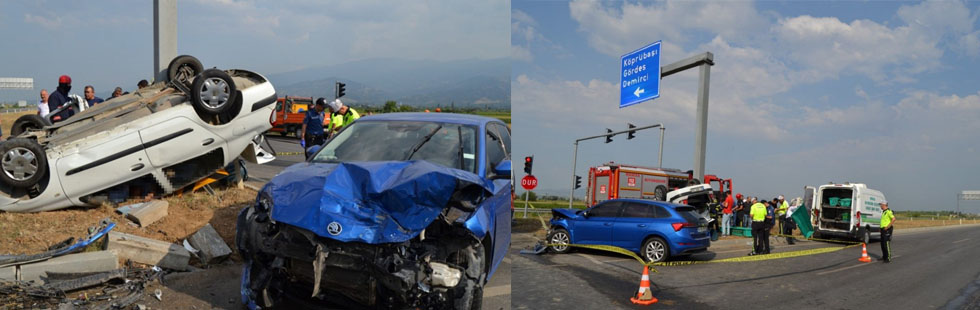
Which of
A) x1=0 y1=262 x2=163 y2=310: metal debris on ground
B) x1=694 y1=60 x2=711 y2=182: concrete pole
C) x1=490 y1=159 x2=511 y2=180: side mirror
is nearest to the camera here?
x1=0 y1=262 x2=163 y2=310: metal debris on ground

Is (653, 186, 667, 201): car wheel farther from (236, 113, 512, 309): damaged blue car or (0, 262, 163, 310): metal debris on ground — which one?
(0, 262, 163, 310): metal debris on ground

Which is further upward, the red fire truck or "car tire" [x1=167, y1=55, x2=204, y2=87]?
"car tire" [x1=167, y1=55, x2=204, y2=87]

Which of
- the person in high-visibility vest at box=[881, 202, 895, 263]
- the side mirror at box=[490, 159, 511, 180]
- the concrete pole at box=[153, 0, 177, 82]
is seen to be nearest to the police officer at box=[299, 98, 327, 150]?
the concrete pole at box=[153, 0, 177, 82]

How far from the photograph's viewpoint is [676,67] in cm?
1873

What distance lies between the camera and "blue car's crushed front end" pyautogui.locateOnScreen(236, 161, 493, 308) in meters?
4.33

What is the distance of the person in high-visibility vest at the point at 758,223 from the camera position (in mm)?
15406

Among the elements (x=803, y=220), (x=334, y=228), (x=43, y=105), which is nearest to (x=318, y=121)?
(x=43, y=105)

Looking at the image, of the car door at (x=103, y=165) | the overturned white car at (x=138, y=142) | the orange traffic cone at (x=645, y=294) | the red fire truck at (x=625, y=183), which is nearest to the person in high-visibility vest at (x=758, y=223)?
the red fire truck at (x=625, y=183)

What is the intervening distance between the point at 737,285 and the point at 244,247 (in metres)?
7.62

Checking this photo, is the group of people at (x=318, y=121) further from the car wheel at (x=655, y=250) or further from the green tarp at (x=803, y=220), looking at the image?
the green tarp at (x=803, y=220)

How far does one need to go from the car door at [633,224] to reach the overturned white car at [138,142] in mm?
7139

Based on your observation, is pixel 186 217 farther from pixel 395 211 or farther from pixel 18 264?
pixel 395 211

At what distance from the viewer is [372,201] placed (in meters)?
4.43

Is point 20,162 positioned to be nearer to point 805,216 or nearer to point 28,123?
point 28,123
